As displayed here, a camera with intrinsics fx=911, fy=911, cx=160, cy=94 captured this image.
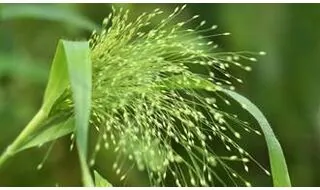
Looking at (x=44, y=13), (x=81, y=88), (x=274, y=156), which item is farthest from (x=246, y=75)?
(x=81, y=88)

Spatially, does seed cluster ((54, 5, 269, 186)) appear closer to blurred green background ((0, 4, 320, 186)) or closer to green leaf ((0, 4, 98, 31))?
green leaf ((0, 4, 98, 31))

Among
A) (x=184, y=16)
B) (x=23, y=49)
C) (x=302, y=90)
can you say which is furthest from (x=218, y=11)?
(x=23, y=49)

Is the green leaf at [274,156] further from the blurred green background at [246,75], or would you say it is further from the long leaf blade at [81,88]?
the blurred green background at [246,75]

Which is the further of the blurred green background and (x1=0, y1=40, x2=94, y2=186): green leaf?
the blurred green background

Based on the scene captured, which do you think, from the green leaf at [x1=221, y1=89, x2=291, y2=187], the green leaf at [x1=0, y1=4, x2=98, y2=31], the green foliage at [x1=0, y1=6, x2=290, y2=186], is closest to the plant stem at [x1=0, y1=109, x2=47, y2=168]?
the green foliage at [x1=0, y1=6, x2=290, y2=186]

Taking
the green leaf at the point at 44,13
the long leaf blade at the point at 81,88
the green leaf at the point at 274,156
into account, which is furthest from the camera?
the green leaf at the point at 44,13

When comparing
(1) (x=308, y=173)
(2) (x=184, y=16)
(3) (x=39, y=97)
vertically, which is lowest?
(1) (x=308, y=173)

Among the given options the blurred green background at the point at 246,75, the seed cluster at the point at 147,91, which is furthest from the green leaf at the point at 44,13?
the seed cluster at the point at 147,91

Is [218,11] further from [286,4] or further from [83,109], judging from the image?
[83,109]

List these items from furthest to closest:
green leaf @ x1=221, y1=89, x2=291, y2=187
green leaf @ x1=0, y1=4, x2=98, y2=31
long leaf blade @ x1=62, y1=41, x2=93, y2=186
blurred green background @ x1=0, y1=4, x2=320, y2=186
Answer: blurred green background @ x1=0, y1=4, x2=320, y2=186, green leaf @ x1=0, y1=4, x2=98, y2=31, green leaf @ x1=221, y1=89, x2=291, y2=187, long leaf blade @ x1=62, y1=41, x2=93, y2=186
